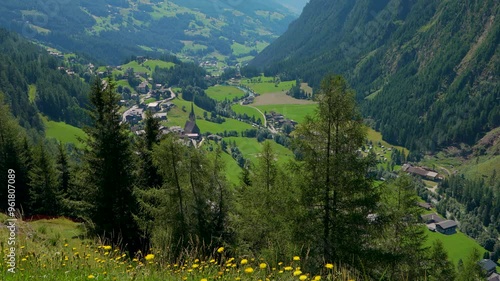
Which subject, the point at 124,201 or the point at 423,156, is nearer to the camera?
the point at 124,201

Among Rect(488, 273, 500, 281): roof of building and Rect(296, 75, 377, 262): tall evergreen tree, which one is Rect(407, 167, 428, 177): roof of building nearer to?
Rect(488, 273, 500, 281): roof of building

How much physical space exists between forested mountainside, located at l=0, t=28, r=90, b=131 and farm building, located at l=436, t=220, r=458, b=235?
352ft

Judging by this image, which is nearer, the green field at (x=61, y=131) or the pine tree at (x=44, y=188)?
the pine tree at (x=44, y=188)

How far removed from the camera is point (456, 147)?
169500mm

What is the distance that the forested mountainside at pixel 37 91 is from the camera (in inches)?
5546

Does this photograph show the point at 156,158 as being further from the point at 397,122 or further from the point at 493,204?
the point at 397,122

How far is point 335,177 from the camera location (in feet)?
59.4

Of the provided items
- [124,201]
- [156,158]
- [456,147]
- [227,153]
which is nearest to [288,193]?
[156,158]

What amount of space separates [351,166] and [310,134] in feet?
7.42

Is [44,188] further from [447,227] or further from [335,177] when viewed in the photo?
[447,227]

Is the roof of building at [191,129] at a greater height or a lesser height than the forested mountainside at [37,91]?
lesser

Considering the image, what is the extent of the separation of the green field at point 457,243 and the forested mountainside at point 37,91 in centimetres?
10721

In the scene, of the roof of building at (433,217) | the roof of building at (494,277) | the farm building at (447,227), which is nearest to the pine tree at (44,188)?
the roof of building at (494,277)

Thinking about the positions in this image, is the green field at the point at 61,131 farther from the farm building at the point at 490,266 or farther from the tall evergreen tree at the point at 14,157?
the farm building at the point at 490,266
